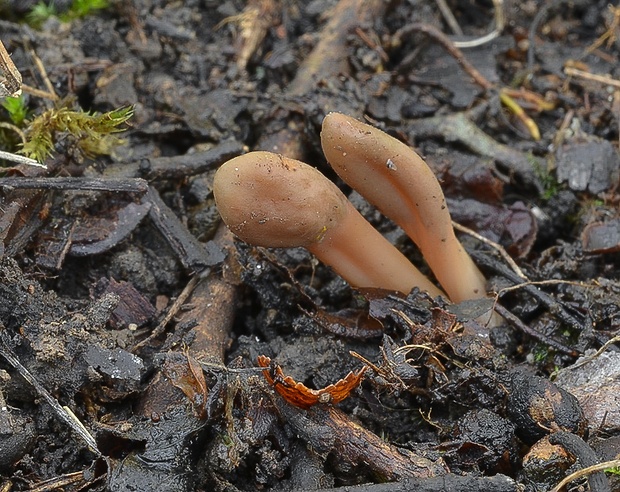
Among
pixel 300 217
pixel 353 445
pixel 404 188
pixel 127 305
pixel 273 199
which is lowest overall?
pixel 353 445

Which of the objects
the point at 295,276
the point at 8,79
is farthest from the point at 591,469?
the point at 8,79

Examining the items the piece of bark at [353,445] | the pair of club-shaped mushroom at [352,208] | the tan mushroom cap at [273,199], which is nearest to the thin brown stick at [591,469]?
the piece of bark at [353,445]

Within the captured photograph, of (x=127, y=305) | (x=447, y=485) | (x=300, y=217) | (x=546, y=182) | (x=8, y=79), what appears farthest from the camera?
(x=546, y=182)

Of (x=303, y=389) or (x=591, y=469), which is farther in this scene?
(x=303, y=389)

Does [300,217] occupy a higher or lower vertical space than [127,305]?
higher

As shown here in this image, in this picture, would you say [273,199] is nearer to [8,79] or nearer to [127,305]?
[127,305]

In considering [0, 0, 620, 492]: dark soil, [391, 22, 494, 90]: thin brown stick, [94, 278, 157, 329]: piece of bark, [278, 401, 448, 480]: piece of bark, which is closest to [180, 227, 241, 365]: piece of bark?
[0, 0, 620, 492]: dark soil

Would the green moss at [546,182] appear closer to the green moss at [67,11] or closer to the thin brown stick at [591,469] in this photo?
the thin brown stick at [591,469]
